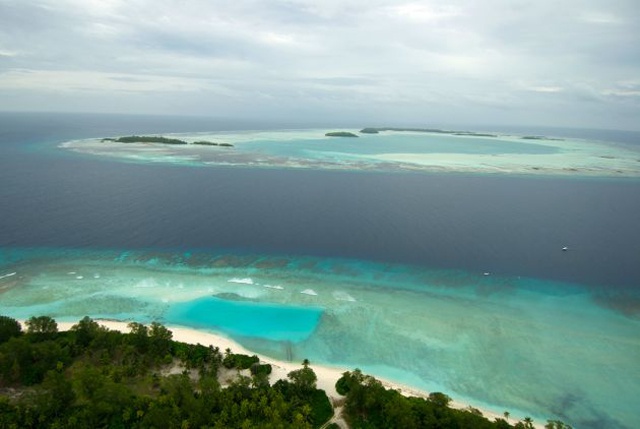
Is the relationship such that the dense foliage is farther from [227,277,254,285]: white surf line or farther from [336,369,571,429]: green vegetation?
[227,277,254,285]: white surf line

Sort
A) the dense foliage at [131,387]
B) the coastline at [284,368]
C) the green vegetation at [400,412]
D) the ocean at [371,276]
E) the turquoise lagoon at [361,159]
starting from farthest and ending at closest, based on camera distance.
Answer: the turquoise lagoon at [361,159] → the ocean at [371,276] → the coastline at [284,368] → the green vegetation at [400,412] → the dense foliage at [131,387]

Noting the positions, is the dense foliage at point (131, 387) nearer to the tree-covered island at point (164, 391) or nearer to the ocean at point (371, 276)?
the tree-covered island at point (164, 391)

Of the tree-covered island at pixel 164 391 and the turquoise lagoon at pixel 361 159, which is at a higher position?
the turquoise lagoon at pixel 361 159

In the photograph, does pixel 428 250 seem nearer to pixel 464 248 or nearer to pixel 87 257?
pixel 464 248

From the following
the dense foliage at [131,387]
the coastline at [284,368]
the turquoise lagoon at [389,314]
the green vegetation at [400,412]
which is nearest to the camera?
the dense foliage at [131,387]

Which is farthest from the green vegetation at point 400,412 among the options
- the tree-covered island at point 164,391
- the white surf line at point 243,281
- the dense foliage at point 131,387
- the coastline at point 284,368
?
the white surf line at point 243,281

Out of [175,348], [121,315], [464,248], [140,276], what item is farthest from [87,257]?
[464,248]

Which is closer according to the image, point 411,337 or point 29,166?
point 411,337
